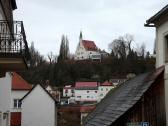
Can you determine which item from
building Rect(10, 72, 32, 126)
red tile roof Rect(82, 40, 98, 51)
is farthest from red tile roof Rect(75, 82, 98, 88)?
building Rect(10, 72, 32, 126)

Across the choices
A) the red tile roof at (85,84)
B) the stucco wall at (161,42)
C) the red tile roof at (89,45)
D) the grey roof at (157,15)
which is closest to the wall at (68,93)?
the red tile roof at (85,84)

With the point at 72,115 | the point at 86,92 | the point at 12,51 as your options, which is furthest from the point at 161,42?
the point at 86,92

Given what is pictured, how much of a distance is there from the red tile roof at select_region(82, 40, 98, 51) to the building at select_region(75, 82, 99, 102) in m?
38.6

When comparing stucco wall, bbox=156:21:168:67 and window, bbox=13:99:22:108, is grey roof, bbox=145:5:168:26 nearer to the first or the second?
stucco wall, bbox=156:21:168:67

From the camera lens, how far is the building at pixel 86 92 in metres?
121

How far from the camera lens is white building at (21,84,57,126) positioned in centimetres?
4006

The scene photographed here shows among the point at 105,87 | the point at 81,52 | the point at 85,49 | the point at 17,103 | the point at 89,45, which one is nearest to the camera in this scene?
the point at 17,103

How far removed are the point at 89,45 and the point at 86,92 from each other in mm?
43809

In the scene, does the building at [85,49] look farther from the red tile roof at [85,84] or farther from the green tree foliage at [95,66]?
the red tile roof at [85,84]

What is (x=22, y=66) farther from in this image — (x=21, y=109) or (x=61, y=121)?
(x=61, y=121)

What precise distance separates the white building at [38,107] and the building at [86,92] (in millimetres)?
79851

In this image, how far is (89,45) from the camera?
546 feet

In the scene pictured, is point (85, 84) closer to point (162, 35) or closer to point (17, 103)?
point (17, 103)

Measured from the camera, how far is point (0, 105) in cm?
1638
